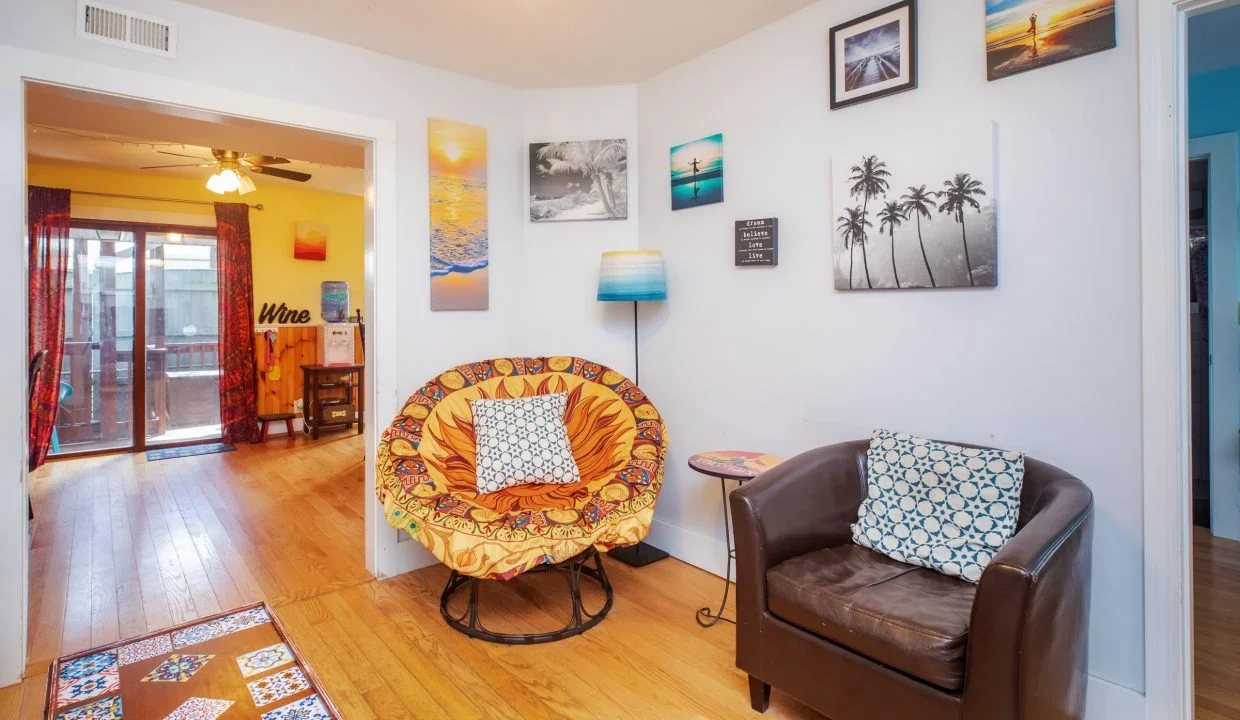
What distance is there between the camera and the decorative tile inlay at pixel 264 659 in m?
2.22

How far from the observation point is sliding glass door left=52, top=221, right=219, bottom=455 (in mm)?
5605

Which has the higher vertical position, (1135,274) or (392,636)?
(1135,274)

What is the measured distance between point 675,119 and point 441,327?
1625 millimetres

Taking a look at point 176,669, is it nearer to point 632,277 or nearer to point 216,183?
point 632,277

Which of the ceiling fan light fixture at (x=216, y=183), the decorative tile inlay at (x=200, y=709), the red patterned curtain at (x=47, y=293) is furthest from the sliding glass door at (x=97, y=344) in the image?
the decorative tile inlay at (x=200, y=709)

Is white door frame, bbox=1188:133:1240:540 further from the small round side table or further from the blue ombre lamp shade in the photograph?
the blue ombre lamp shade

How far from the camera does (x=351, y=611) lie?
8.75 ft

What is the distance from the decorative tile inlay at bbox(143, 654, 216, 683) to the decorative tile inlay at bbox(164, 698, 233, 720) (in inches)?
7.1

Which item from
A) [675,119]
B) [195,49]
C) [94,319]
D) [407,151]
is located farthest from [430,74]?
[94,319]

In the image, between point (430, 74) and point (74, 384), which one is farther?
point (74, 384)

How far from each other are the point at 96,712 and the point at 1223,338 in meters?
5.16

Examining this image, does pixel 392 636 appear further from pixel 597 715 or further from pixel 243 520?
pixel 243 520

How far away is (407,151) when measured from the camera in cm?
310

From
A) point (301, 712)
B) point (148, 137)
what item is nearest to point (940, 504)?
point (301, 712)
